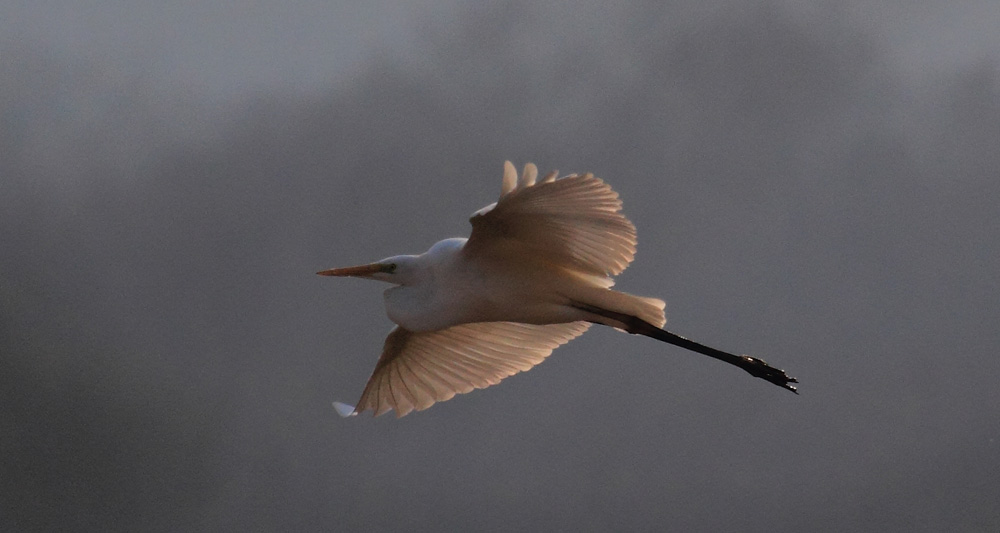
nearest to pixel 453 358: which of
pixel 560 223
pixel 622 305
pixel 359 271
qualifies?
pixel 359 271

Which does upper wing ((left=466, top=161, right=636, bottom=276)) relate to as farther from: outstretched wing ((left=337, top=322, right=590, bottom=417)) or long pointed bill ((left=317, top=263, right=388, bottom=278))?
outstretched wing ((left=337, top=322, right=590, bottom=417))

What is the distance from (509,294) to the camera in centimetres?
796

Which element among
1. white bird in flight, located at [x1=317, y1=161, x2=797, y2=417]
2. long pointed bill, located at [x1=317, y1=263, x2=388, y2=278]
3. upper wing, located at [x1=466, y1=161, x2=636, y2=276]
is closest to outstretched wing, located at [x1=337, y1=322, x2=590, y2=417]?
white bird in flight, located at [x1=317, y1=161, x2=797, y2=417]

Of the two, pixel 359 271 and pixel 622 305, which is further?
pixel 359 271

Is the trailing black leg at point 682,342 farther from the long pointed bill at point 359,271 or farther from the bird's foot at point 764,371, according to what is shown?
the long pointed bill at point 359,271

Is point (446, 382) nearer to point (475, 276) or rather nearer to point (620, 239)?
point (475, 276)

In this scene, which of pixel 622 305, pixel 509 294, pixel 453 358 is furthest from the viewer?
pixel 453 358

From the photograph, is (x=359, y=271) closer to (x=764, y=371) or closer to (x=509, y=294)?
(x=509, y=294)

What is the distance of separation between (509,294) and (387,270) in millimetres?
820

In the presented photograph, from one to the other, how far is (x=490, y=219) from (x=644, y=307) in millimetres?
1311

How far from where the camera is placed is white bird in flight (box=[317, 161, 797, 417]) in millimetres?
7277

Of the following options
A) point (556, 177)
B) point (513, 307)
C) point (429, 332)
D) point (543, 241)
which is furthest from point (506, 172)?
point (429, 332)

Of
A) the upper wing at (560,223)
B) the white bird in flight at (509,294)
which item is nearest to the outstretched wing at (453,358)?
the white bird in flight at (509,294)

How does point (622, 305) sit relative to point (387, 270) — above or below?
above
